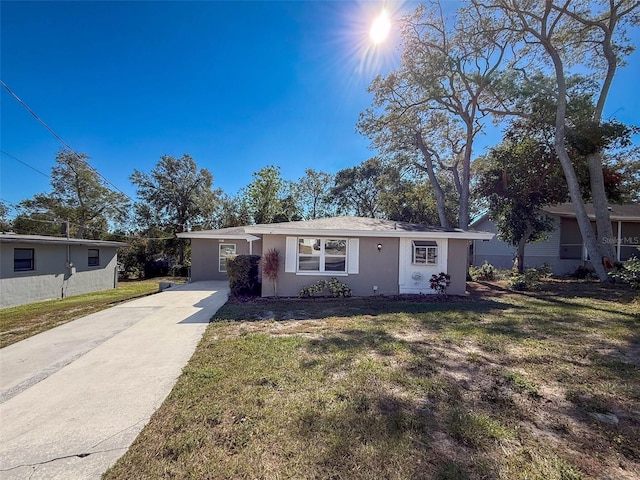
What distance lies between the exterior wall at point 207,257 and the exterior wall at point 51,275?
5842 mm

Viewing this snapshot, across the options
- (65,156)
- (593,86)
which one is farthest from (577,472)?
(65,156)

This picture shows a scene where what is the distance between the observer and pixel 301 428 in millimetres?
2549

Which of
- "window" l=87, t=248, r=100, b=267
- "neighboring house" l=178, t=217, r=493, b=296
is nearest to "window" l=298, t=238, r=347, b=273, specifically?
"neighboring house" l=178, t=217, r=493, b=296

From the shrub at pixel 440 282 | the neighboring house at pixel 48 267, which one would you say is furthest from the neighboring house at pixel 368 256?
the neighboring house at pixel 48 267

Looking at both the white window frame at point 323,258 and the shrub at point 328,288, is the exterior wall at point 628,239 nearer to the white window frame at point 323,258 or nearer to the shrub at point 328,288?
the white window frame at point 323,258

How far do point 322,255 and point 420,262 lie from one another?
3.31m

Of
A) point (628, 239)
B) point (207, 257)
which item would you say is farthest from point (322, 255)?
point (628, 239)

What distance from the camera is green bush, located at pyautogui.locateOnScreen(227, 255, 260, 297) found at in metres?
9.45

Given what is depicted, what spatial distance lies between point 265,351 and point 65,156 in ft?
104

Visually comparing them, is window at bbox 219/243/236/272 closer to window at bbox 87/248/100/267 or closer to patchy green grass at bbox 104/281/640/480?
window at bbox 87/248/100/267

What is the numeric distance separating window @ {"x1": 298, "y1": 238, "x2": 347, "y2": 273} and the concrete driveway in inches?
147

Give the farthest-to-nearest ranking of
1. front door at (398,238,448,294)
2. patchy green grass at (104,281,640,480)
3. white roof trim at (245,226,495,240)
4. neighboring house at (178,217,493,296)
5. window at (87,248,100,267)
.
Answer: window at (87,248,100,267), front door at (398,238,448,294), neighboring house at (178,217,493,296), white roof trim at (245,226,495,240), patchy green grass at (104,281,640,480)

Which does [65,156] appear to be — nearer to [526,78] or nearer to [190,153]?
[190,153]

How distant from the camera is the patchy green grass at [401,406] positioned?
2139 millimetres
